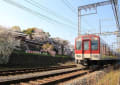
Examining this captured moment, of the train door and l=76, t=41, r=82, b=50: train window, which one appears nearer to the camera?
the train door

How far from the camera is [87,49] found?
41.1 feet

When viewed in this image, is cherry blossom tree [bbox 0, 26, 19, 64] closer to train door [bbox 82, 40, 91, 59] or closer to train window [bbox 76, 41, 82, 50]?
train window [bbox 76, 41, 82, 50]

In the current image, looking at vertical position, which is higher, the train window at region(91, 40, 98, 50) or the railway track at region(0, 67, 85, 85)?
the train window at region(91, 40, 98, 50)

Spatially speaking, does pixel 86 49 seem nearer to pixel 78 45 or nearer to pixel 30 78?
pixel 78 45

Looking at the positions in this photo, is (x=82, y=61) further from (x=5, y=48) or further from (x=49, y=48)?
(x=49, y=48)

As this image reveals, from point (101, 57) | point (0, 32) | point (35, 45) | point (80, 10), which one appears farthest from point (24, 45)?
point (101, 57)

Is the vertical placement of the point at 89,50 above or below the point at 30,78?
above

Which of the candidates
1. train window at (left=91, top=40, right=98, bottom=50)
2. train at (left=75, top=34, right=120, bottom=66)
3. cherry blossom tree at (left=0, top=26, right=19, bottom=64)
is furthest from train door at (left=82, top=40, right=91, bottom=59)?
cherry blossom tree at (left=0, top=26, right=19, bottom=64)

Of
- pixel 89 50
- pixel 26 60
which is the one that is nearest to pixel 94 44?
pixel 89 50

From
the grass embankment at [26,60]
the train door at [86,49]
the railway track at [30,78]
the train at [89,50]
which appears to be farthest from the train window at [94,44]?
the grass embankment at [26,60]

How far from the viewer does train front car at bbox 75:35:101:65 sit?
12.0m

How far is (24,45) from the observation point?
31234 millimetres

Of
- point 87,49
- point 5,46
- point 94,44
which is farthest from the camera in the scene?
point 5,46

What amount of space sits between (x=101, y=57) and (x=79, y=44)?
8.18ft
